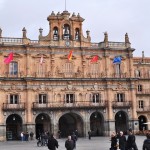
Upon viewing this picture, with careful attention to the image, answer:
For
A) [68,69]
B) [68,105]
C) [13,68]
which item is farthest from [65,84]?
[13,68]

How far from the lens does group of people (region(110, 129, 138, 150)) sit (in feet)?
78.3

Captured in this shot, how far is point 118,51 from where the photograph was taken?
227 feet

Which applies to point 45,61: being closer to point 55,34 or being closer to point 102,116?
point 55,34

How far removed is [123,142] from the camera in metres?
24.9

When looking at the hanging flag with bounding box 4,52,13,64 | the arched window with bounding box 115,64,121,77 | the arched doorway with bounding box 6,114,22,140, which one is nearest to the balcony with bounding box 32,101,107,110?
the arched doorway with bounding box 6,114,22,140

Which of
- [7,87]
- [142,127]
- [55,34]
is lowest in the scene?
[142,127]

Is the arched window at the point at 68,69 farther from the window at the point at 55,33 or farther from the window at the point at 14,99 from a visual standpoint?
the window at the point at 14,99

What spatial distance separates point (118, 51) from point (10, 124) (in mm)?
22928

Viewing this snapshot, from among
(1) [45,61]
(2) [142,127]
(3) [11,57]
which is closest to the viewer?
(3) [11,57]

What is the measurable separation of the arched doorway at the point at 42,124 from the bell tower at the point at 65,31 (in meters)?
12.7

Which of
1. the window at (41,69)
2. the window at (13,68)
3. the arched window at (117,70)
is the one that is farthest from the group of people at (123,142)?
the arched window at (117,70)

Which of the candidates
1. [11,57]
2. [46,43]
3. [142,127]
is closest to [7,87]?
[11,57]

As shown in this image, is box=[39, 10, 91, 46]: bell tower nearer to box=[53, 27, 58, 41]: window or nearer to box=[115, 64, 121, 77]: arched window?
box=[53, 27, 58, 41]: window

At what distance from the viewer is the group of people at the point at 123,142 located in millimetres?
23875
